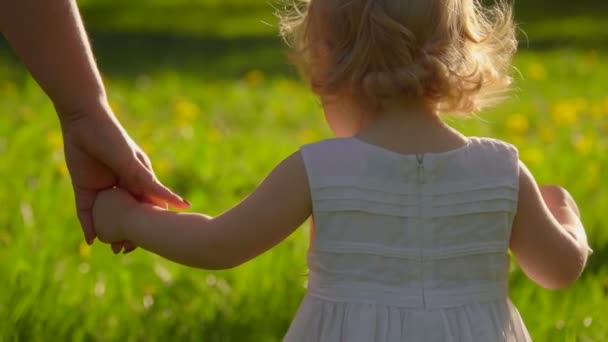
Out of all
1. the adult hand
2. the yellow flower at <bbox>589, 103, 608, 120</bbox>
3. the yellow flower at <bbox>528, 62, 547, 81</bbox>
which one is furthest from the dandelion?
the yellow flower at <bbox>528, 62, 547, 81</bbox>

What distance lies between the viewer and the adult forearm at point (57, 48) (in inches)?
94.3

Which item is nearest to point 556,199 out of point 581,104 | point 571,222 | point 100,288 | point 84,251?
point 571,222

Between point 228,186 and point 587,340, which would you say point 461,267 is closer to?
point 587,340

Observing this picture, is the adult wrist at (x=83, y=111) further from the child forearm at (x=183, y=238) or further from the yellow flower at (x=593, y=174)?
the yellow flower at (x=593, y=174)

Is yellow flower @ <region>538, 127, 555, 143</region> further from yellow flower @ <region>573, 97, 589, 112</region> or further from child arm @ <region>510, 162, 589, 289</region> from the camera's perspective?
child arm @ <region>510, 162, 589, 289</region>

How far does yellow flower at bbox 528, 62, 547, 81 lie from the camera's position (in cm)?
753

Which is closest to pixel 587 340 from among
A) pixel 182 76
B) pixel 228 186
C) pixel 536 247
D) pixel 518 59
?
pixel 536 247

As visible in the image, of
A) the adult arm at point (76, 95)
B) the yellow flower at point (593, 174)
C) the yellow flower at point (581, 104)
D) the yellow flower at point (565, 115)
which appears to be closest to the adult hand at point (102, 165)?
the adult arm at point (76, 95)

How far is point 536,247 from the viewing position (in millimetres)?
2137

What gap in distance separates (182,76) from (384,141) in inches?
237

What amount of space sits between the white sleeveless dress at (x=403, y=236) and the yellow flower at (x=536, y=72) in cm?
560

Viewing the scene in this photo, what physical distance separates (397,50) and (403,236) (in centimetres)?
32

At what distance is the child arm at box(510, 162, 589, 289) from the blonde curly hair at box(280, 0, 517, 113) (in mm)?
200

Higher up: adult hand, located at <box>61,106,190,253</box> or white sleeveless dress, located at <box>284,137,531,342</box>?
white sleeveless dress, located at <box>284,137,531,342</box>
